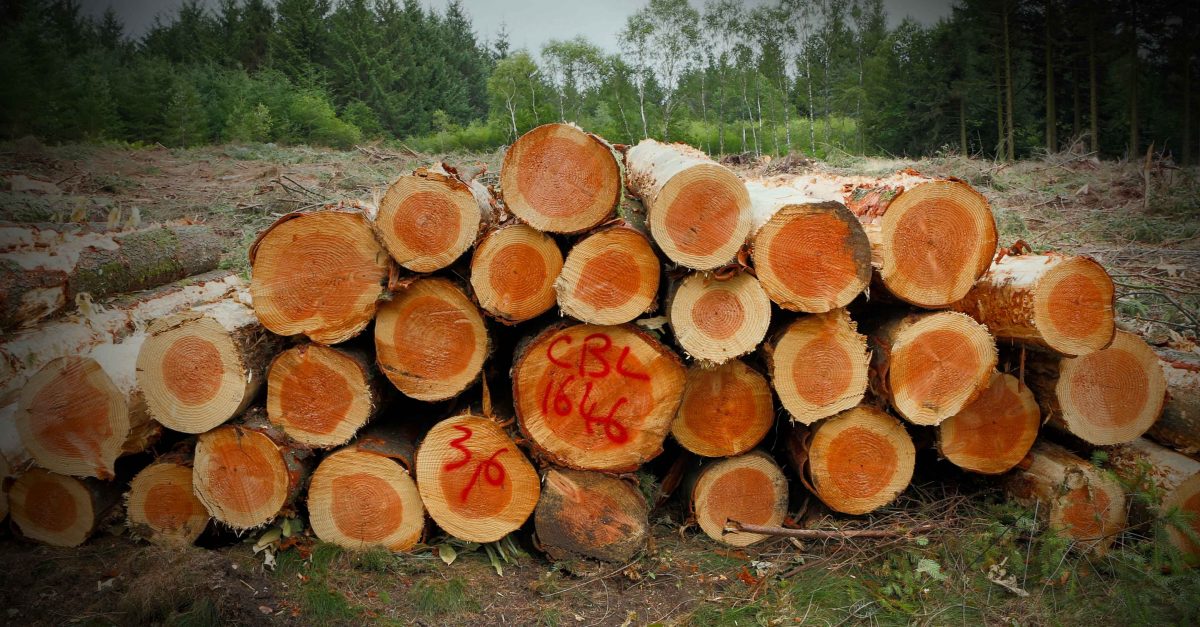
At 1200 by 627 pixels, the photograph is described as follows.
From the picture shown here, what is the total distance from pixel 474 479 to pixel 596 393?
0.75 metres

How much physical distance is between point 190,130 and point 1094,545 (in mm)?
24761

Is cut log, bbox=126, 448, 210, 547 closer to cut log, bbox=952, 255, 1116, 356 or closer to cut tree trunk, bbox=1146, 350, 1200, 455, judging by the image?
cut log, bbox=952, 255, 1116, 356

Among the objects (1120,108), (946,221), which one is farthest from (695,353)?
(1120,108)

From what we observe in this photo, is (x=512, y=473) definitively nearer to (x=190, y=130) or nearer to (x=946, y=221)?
(x=946, y=221)

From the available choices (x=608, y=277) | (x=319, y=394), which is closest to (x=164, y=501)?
(x=319, y=394)

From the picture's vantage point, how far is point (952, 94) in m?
24.4

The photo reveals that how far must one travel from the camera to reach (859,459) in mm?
3547

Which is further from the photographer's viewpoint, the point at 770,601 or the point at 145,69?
the point at 145,69

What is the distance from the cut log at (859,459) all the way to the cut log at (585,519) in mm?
997

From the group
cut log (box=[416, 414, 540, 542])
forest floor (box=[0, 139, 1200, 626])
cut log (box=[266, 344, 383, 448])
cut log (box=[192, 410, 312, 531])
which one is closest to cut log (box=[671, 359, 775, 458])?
forest floor (box=[0, 139, 1200, 626])

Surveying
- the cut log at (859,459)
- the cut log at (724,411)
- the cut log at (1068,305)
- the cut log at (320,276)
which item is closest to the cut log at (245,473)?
the cut log at (320,276)

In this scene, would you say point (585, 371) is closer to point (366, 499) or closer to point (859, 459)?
point (366, 499)

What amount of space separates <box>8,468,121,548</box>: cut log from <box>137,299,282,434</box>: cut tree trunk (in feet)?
2.04

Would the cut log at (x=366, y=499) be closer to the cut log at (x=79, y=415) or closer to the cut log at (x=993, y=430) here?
the cut log at (x=79, y=415)
